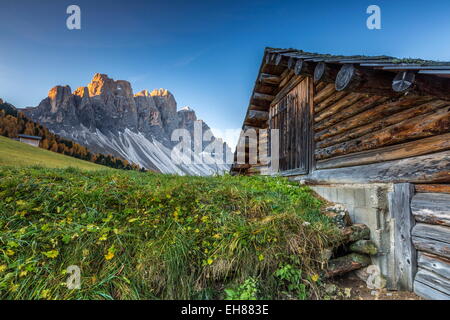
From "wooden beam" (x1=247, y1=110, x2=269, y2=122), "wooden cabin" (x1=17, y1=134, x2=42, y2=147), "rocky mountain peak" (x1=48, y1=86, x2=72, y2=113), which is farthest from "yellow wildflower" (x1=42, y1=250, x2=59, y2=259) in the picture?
"rocky mountain peak" (x1=48, y1=86, x2=72, y2=113)

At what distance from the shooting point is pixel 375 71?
259cm

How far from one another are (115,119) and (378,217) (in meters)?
116

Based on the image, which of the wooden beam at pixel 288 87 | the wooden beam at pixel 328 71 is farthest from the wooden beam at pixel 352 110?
the wooden beam at pixel 288 87

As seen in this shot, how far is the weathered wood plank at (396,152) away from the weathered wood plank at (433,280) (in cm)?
161

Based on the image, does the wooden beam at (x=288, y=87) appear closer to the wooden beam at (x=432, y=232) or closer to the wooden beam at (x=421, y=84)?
the wooden beam at (x=421, y=84)

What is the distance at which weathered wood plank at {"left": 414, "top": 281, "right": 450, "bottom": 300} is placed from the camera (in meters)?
2.56

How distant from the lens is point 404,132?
125 inches

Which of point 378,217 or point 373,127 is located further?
point 373,127

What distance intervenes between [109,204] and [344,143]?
485cm

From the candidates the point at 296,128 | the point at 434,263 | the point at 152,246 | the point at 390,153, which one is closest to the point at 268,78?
the point at 296,128

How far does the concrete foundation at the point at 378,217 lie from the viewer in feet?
10.7

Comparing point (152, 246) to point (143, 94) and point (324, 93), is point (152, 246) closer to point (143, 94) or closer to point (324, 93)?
point (324, 93)

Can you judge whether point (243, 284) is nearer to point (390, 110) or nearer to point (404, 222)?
point (404, 222)
